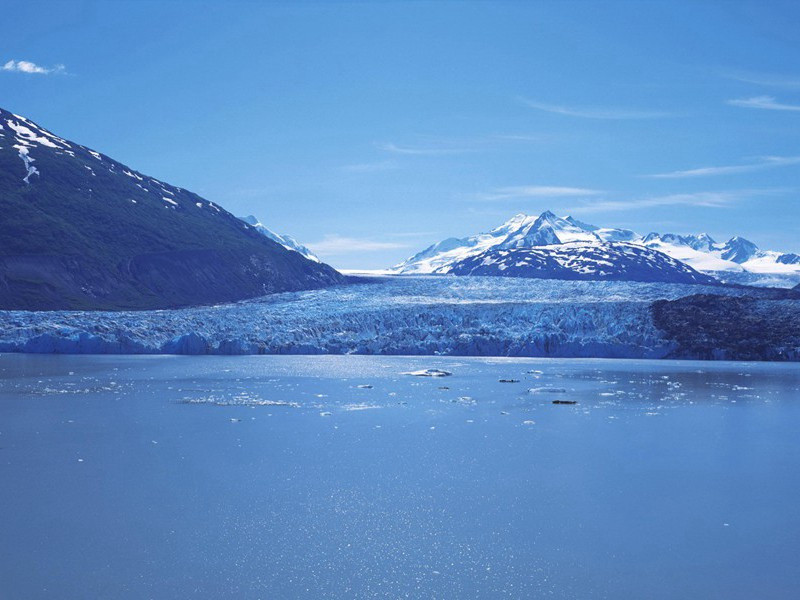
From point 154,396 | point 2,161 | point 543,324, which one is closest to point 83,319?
point 154,396

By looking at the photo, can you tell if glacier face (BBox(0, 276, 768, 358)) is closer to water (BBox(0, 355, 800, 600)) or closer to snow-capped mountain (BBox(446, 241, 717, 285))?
water (BBox(0, 355, 800, 600))

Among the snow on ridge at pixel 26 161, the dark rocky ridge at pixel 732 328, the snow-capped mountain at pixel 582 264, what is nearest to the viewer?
the dark rocky ridge at pixel 732 328

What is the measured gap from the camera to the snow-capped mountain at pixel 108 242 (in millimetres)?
70312

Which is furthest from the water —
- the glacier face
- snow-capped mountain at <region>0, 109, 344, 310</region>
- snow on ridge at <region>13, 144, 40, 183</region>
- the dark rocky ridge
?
snow on ridge at <region>13, 144, 40, 183</region>

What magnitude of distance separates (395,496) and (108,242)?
7858 cm

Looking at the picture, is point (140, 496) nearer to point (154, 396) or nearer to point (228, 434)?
point (228, 434)

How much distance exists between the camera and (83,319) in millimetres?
38688

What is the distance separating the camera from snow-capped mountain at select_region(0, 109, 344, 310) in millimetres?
70312

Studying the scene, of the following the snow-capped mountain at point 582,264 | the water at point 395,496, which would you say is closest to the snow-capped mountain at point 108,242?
the water at point 395,496

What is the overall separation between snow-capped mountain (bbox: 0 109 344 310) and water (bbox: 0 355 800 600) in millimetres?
49875

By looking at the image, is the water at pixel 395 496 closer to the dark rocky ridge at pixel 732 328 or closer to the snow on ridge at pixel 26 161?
the dark rocky ridge at pixel 732 328

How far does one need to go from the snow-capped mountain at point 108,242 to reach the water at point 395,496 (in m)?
49.9

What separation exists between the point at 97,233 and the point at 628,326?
62.8m

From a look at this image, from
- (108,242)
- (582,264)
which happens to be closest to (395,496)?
(108,242)
